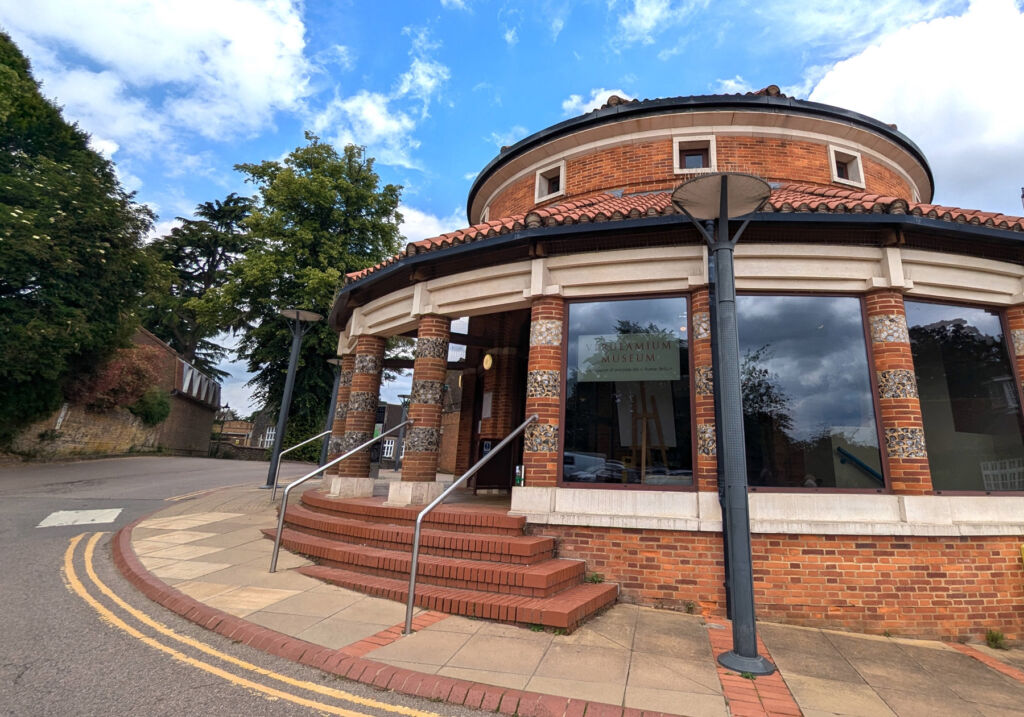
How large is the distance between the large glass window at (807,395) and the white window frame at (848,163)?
4.49 m

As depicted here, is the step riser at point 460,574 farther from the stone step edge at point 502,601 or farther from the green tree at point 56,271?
the green tree at point 56,271

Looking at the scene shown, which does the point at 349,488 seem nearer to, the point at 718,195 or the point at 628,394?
the point at 628,394

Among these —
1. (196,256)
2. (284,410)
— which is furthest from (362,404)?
(196,256)

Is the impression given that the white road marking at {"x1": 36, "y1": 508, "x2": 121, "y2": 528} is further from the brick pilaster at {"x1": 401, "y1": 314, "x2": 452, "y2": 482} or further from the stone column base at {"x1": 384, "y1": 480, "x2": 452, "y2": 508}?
the brick pilaster at {"x1": 401, "y1": 314, "x2": 452, "y2": 482}

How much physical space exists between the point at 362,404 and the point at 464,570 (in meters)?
4.87

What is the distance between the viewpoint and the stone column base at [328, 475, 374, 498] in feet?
28.5

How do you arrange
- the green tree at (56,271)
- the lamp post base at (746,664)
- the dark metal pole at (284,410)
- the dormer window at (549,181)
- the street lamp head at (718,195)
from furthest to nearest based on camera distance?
the green tree at (56,271), the dark metal pole at (284,410), the dormer window at (549,181), the street lamp head at (718,195), the lamp post base at (746,664)

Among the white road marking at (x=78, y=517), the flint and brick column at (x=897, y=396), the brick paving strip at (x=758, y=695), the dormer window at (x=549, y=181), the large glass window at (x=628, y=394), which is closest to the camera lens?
the brick paving strip at (x=758, y=695)

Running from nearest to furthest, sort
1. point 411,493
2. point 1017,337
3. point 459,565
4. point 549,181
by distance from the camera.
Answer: point 459,565 → point 1017,337 → point 411,493 → point 549,181

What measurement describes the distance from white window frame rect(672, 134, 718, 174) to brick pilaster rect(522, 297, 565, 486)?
4571 millimetres

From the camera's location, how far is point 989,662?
459cm

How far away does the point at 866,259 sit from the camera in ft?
20.2

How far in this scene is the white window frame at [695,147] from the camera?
920cm

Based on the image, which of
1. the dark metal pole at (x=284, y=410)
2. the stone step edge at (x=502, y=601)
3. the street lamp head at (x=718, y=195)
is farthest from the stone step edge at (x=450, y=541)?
the dark metal pole at (x=284, y=410)
